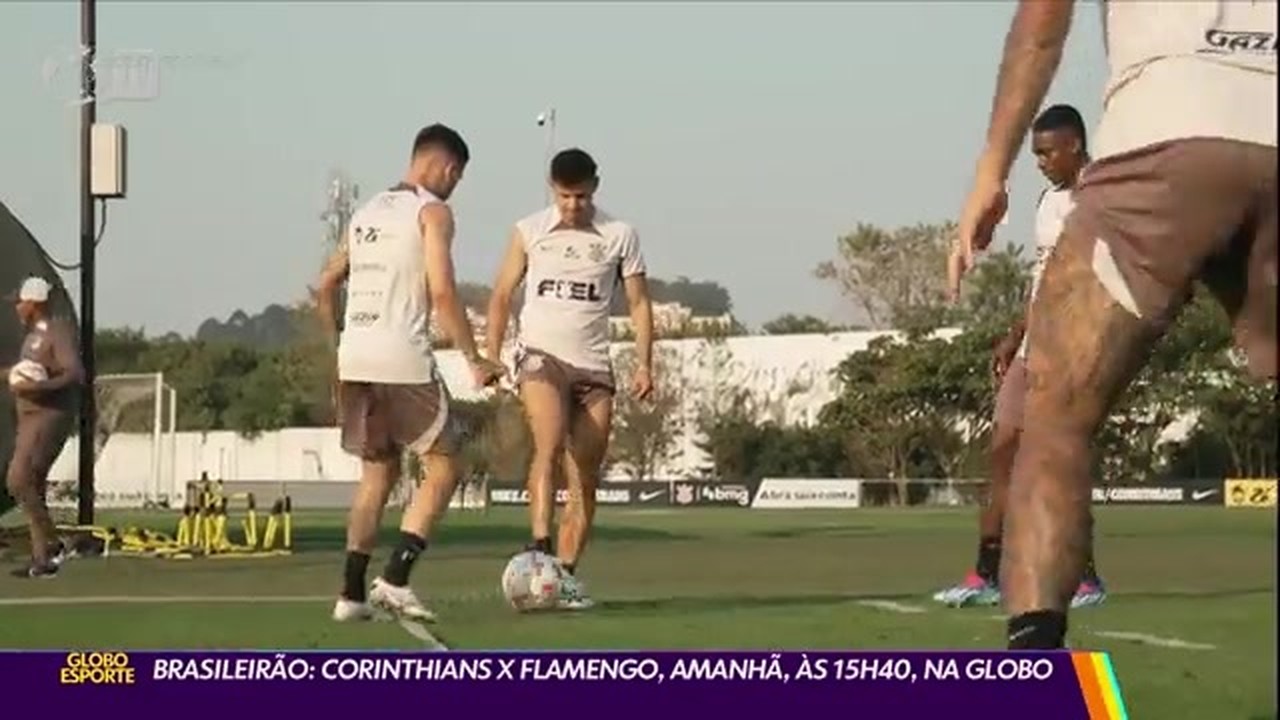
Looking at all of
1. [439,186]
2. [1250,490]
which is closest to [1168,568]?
[439,186]

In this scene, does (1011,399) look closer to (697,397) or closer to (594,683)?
(594,683)

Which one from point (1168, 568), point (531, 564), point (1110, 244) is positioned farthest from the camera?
point (1168, 568)

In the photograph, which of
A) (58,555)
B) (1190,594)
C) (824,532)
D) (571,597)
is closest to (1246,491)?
(824,532)

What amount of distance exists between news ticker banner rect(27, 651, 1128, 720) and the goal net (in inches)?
730

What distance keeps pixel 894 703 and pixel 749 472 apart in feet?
200

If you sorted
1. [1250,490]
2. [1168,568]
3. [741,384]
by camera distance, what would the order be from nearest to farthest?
[1168,568] < [1250,490] < [741,384]

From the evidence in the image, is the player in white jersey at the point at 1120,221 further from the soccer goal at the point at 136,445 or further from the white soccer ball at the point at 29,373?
the soccer goal at the point at 136,445

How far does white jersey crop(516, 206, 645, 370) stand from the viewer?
10.1m

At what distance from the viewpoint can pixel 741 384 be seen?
233 ft

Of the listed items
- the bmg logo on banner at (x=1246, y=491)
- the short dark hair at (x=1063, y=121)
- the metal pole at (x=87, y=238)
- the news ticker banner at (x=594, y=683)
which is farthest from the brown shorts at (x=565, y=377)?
the bmg logo on banner at (x=1246, y=491)

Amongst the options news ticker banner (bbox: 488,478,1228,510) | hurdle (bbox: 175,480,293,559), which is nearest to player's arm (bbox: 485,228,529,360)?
hurdle (bbox: 175,480,293,559)

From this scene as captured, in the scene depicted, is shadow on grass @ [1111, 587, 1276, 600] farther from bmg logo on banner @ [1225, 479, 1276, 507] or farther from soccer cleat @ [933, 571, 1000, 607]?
bmg logo on banner @ [1225, 479, 1276, 507]

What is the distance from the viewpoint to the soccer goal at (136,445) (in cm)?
3297

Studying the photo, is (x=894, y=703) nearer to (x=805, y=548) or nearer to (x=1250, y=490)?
(x=805, y=548)
